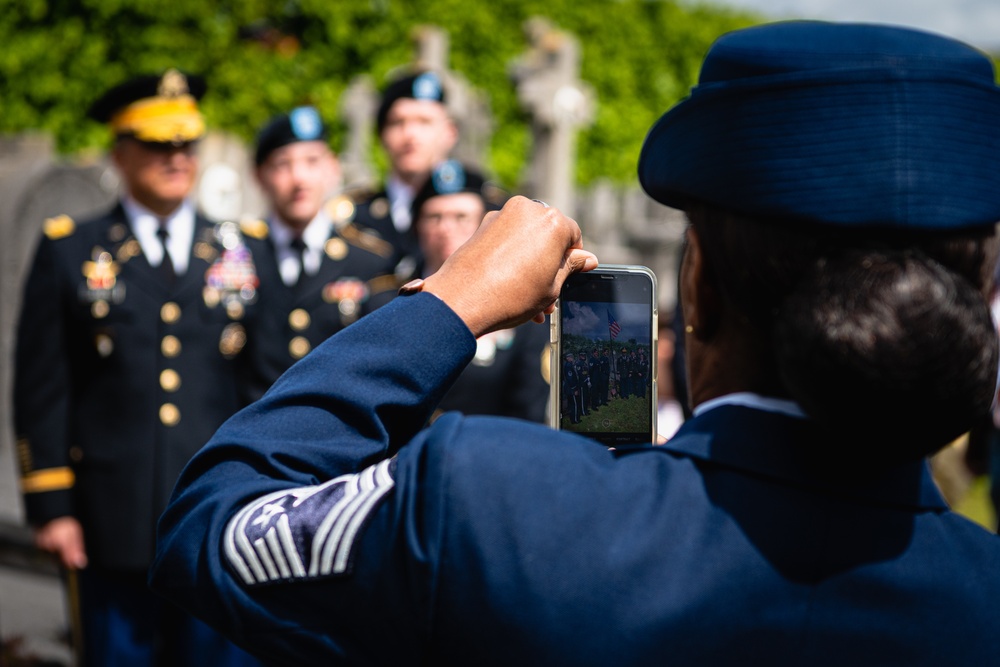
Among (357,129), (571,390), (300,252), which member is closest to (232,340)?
(300,252)

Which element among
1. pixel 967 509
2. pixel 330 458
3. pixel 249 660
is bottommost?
pixel 967 509

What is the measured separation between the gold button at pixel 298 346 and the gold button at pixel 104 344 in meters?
0.67

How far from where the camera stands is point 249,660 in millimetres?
3977

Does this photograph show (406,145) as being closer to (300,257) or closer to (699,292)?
(300,257)

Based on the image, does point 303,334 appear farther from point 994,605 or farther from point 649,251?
point 649,251

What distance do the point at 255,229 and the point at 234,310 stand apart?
0.59 metres

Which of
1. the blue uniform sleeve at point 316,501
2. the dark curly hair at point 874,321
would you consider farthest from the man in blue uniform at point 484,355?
the dark curly hair at point 874,321

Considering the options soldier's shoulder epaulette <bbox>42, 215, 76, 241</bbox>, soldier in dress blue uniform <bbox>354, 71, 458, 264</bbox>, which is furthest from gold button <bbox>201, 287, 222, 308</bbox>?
soldier in dress blue uniform <bbox>354, 71, 458, 264</bbox>

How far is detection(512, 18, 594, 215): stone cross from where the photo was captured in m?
9.60

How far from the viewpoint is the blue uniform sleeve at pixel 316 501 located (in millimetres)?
1046

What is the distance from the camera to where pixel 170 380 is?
13.0 feet

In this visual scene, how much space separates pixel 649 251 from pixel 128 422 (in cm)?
919

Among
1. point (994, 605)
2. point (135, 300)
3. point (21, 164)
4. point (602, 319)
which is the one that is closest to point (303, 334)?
point (135, 300)

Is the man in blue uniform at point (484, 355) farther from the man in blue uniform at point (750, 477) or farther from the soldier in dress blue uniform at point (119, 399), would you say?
the man in blue uniform at point (750, 477)
